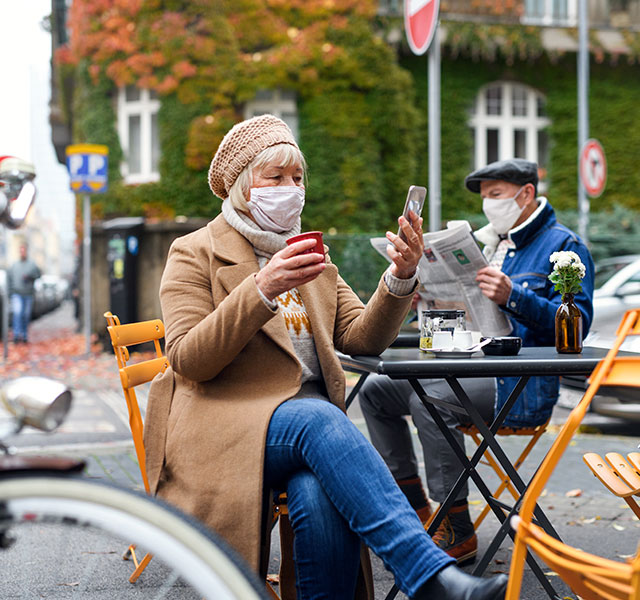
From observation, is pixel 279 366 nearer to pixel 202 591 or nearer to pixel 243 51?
pixel 202 591

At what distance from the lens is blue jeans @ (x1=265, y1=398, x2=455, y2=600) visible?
2.09 meters

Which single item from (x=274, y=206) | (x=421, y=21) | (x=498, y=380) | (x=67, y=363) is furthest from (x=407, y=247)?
(x=67, y=363)

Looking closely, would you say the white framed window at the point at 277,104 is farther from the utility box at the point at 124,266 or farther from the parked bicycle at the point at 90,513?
the parked bicycle at the point at 90,513

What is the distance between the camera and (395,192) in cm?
1703

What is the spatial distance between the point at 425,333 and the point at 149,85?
46.5 feet

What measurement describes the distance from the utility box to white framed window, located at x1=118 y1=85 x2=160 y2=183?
2.77m

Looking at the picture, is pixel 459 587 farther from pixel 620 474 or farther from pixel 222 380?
pixel 620 474

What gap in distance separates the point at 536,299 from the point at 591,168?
758cm

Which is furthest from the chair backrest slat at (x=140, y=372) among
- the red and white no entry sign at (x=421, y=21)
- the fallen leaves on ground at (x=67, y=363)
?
the fallen leaves on ground at (x=67, y=363)

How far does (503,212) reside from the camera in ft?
13.1

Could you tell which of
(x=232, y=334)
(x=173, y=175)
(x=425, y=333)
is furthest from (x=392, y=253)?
(x=173, y=175)

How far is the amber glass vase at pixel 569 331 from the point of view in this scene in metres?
3.10

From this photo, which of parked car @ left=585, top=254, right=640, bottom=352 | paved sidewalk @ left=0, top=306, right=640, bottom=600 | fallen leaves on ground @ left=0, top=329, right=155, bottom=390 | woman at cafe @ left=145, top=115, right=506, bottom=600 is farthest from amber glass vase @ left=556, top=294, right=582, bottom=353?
fallen leaves on ground @ left=0, top=329, right=155, bottom=390

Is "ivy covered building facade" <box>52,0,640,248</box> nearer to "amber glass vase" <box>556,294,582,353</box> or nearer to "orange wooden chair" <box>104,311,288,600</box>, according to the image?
"orange wooden chair" <box>104,311,288,600</box>
